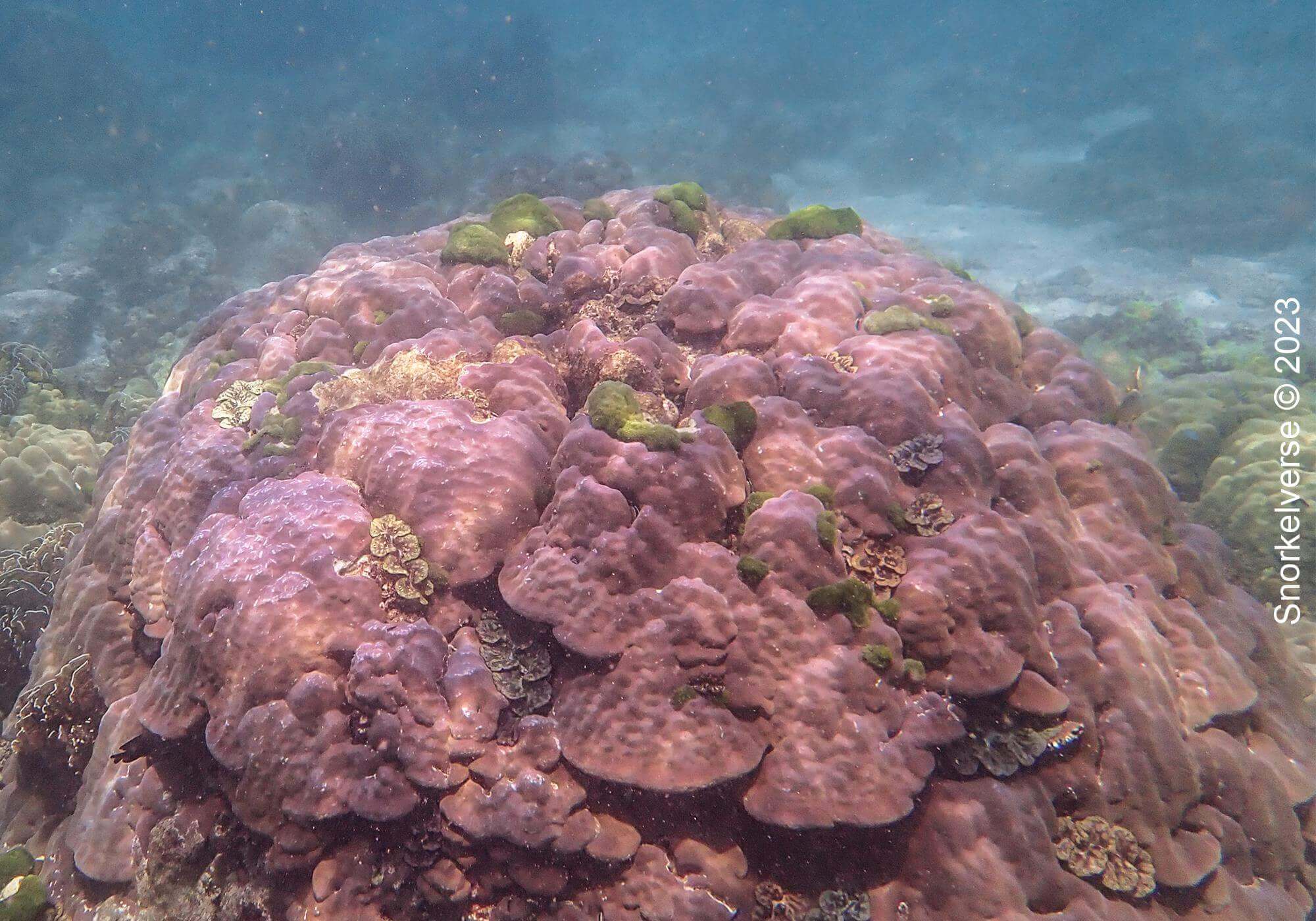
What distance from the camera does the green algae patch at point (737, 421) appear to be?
4.97 metres

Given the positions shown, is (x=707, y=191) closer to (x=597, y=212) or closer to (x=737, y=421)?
(x=597, y=212)

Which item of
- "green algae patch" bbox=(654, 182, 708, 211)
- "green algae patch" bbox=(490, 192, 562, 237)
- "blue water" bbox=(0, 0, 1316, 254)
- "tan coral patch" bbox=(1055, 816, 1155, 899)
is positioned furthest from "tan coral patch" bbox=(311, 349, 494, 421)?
"blue water" bbox=(0, 0, 1316, 254)

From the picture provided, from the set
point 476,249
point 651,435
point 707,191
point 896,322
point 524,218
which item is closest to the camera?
point 651,435

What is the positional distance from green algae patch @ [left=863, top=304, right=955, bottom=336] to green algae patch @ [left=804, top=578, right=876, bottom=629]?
2.99 m

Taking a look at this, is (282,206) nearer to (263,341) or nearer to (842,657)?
(263,341)

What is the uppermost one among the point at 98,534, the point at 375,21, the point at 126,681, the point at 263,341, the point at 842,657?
the point at 375,21

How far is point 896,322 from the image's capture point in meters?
6.12

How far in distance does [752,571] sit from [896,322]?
3313 mm

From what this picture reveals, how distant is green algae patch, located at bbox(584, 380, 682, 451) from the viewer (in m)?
4.54

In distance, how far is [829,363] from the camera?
561 cm

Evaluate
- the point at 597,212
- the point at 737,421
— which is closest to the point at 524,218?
the point at 597,212

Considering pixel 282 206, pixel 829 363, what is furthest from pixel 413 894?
pixel 282 206

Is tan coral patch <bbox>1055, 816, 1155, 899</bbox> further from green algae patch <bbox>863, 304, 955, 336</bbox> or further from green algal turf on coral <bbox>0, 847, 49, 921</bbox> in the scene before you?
green algal turf on coral <bbox>0, 847, 49, 921</bbox>

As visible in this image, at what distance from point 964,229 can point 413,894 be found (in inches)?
1166
